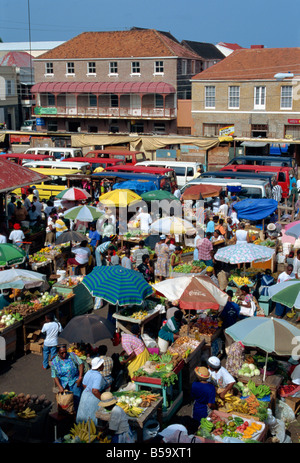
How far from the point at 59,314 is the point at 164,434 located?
228 inches

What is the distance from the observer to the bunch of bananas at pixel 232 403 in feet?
27.1

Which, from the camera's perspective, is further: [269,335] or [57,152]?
[57,152]

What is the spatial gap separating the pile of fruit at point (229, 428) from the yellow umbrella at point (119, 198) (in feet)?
37.4

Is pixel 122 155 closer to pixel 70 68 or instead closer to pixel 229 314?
pixel 229 314

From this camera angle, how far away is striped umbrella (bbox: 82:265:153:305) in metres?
10.7

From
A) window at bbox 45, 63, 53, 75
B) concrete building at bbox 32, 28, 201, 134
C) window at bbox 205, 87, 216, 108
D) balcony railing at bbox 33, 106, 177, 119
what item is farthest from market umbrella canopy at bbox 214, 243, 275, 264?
window at bbox 45, 63, 53, 75

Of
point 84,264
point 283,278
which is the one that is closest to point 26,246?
point 84,264

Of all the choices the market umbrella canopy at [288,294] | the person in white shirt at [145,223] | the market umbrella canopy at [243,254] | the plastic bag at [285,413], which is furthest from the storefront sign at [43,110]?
the plastic bag at [285,413]

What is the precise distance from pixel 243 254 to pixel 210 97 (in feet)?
104

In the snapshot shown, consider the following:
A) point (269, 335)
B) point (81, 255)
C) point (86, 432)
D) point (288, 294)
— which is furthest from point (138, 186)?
point (86, 432)

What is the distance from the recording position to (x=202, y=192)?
64.8 ft

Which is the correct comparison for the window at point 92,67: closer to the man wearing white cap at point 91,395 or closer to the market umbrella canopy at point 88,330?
the market umbrella canopy at point 88,330

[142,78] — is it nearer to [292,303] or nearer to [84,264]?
[84,264]

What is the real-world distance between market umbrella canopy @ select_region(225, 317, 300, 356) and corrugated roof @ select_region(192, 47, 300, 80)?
1325 inches
